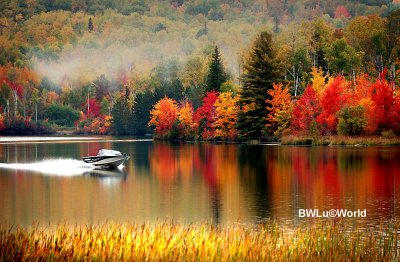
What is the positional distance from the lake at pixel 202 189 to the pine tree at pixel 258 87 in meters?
35.7

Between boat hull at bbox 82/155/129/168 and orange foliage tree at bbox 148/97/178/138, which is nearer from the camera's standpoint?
boat hull at bbox 82/155/129/168

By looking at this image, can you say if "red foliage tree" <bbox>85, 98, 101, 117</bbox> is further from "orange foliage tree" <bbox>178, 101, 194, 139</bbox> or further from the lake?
the lake

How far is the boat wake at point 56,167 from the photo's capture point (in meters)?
57.9

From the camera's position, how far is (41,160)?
226ft

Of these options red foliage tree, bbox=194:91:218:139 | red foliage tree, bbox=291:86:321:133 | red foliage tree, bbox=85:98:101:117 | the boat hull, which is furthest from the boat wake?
red foliage tree, bbox=85:98:101:117

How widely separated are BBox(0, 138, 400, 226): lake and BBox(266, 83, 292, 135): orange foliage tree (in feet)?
103

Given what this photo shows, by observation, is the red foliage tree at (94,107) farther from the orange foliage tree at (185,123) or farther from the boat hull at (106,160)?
the boat hull at (106,160)

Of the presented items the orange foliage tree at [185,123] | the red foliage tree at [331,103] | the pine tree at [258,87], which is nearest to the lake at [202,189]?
the red foliage tree at [331,103]

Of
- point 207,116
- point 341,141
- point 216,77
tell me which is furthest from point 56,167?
point 216,77

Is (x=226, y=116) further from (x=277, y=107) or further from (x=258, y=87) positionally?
(x=277, y=107)

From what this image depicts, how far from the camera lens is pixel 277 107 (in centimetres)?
10138

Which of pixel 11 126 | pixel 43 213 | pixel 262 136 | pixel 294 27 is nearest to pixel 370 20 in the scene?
pixel 294 27

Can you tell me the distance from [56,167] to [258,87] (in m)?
49.5

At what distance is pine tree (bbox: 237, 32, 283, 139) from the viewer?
102 meters
